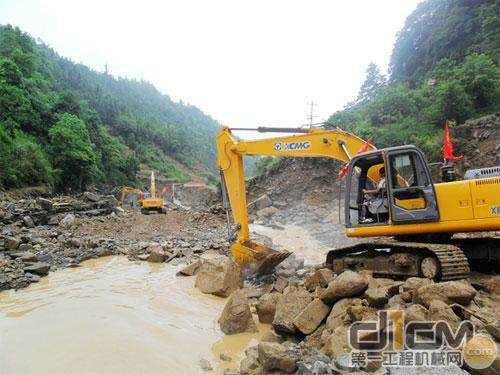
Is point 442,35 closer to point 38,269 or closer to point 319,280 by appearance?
point 319,280

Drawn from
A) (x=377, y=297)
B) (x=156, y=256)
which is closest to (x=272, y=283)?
(x=377, y=297)

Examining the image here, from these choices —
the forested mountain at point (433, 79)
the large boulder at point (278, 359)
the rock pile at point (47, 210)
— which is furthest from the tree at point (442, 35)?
the rock pile at point (47, 210)

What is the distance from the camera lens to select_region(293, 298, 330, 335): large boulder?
4090mm

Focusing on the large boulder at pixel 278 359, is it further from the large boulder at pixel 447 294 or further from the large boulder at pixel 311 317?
the large boulder at pixel 447 294

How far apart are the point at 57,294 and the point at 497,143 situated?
14.3 m

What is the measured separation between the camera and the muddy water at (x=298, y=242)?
1076 centimetres

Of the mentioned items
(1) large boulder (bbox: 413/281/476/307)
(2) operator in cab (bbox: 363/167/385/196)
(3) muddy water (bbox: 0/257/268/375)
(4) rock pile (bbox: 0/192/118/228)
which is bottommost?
(3) muddy water (bbox: 0/257/268/375)

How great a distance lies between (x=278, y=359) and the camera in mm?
3035

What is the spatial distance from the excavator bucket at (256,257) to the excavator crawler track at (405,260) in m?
1.12

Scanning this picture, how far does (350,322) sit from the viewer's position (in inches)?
142

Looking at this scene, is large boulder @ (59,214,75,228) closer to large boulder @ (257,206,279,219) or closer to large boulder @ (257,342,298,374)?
large boulder @ (257,206,279,219)

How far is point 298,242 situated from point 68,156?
26215 millimetres

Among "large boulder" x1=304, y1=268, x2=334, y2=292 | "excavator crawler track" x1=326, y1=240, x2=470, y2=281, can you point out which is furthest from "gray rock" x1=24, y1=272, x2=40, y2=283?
"excavator crawler track" x1=326, y1=240, x2=470, y2=281

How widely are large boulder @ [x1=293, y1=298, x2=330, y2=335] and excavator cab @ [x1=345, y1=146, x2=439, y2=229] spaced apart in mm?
1938
